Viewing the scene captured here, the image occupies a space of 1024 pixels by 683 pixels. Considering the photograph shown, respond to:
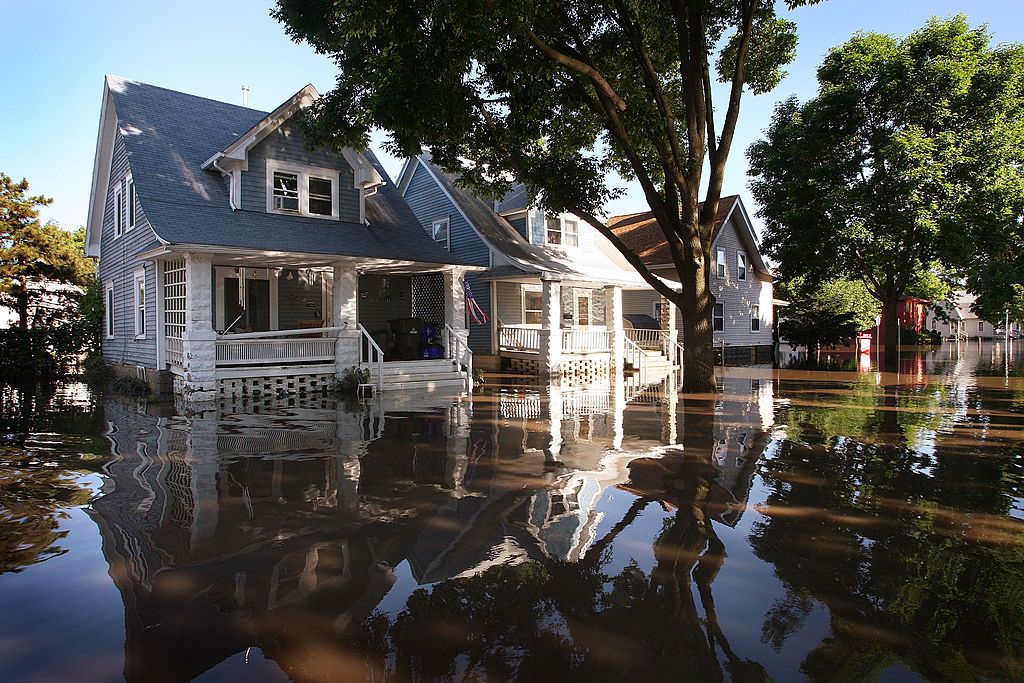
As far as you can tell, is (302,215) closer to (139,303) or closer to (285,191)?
(285,191)

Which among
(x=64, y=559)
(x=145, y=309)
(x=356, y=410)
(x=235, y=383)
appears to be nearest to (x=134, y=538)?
(x=64, y=559)

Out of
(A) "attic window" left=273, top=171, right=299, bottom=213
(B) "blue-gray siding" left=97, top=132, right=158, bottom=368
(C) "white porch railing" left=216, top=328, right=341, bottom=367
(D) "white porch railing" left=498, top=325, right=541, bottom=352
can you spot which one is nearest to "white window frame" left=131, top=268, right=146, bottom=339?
(B) "blue-gray siding" left=97, top=132, right=158, bottom=368

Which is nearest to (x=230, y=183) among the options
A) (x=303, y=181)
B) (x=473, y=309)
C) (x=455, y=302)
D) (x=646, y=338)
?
(x=303, y=181)

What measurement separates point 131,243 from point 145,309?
7.16ft

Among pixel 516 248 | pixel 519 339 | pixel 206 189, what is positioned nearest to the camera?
pixel 206 189

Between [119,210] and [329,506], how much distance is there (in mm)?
17382

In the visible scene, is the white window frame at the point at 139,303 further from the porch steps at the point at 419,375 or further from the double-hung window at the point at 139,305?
the porch steps at the point at 419,375

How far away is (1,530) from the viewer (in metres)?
5.95

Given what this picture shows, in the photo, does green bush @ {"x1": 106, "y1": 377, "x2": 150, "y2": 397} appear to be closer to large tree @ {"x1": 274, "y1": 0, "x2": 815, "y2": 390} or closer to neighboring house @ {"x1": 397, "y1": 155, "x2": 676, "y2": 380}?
large tree @ {"x1": 274, "y1": 0, "x2": 815, "y2": 390}

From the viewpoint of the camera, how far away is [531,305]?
25.7 m

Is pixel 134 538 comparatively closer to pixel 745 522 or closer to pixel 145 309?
pixel 745 522

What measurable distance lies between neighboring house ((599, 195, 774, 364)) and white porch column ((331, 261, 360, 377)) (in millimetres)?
16375

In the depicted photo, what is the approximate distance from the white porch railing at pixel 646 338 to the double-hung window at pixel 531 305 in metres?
3.89

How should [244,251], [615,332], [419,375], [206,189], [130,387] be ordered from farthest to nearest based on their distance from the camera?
[615,332] → [419,375] → [130,387] → [206,189] → [244,251]
